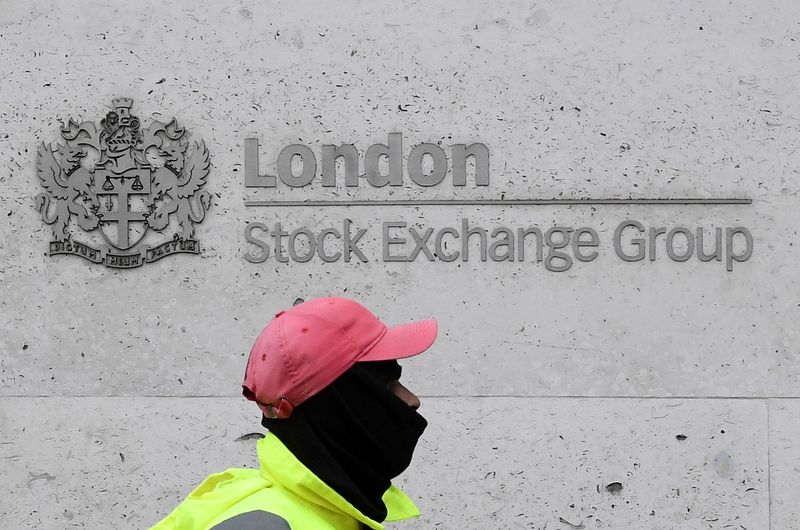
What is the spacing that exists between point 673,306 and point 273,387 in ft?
8.78

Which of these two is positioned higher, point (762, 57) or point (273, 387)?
point (762, 57)

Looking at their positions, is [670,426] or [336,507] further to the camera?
[670,426]

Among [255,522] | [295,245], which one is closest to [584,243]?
[295,245]

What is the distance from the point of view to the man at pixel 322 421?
6.79 ft

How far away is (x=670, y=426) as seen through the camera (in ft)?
14.5

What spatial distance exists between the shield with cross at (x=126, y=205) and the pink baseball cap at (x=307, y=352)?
2.58 metres

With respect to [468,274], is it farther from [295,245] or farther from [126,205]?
[126,205]

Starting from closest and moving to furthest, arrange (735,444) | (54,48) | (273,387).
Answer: (273,387) → (735,444) → (54,48)

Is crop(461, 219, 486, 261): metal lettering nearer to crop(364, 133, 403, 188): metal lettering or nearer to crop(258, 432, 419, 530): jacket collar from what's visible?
crop(364, 133, 403, 188): metal lettering

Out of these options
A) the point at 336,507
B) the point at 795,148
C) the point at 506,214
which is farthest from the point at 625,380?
the point at 336,507

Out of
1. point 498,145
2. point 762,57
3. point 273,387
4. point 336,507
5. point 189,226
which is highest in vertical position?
point 762,57

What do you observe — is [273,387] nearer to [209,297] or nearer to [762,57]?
[209,297]

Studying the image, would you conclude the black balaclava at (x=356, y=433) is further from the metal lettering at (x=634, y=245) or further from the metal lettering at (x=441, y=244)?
the metal lettering at (x=634, y=245)

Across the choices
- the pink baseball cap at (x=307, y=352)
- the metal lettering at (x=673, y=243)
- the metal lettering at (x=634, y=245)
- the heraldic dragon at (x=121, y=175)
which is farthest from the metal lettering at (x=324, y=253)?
the pink baseball cap at (x=307, y=352)
